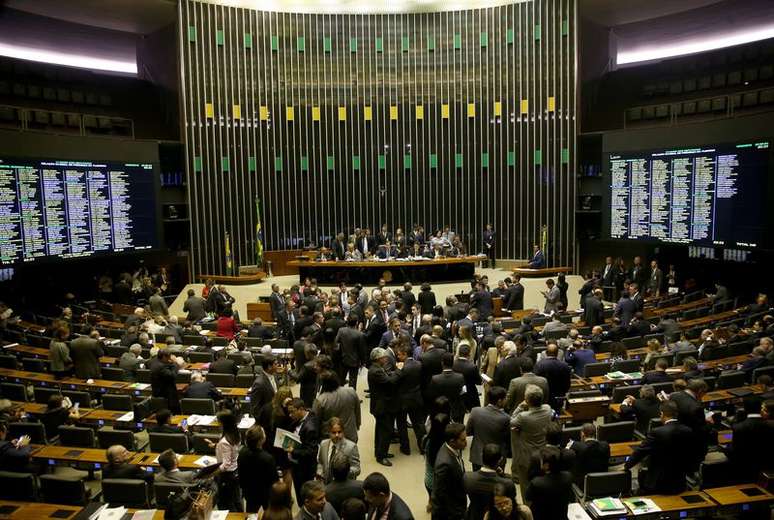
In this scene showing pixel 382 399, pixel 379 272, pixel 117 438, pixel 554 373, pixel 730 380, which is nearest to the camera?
pixel 117 438

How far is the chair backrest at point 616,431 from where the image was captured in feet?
21.0

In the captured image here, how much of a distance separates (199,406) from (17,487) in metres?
→ 1.99

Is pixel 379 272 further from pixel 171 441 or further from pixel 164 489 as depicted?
pixel 164 489

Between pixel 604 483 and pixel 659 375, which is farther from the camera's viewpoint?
pixel 659 375

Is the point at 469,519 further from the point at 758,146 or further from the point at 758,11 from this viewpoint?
the point at 758,11

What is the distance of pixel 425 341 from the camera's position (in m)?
7.38

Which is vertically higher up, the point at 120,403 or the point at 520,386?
the point at 520,386

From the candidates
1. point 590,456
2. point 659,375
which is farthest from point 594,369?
point 590,456

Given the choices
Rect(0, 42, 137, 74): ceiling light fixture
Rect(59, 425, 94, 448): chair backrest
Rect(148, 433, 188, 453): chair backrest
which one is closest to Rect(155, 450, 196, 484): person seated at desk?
Rect(148, 433, 188, 453): chair backrest

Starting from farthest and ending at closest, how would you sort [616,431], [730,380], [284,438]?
[730,380] < [616,431] < [284,438]

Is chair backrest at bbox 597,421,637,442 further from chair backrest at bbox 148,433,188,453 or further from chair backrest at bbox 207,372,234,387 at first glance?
chair backrest at bbox 207,372,234,387

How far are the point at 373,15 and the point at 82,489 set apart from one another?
1765cm

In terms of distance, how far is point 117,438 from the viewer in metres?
6.64

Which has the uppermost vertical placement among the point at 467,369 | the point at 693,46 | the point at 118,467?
the point at 693,46
